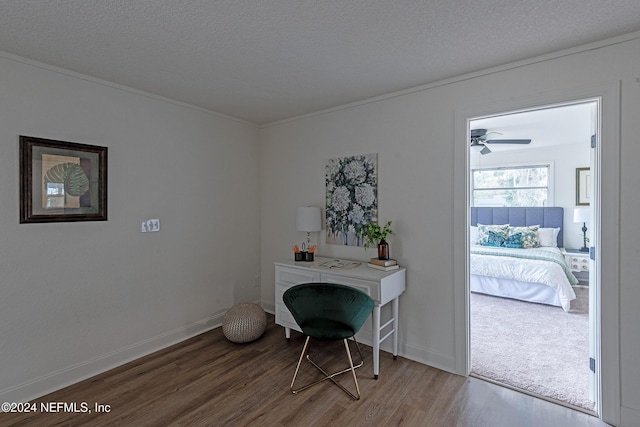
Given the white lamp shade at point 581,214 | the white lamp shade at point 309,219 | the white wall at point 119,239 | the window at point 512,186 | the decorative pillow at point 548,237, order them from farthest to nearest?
the window at point 512,186 < the decorative pillow at point 548,237 < the white lamp shade at point 581,214 < the white lamp shade at point 309,219 < the white wall at point 119,239

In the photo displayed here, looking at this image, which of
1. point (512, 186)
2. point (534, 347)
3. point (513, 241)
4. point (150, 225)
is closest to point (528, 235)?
point (513, 241)

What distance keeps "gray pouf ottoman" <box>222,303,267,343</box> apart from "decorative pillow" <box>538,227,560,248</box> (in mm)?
5173

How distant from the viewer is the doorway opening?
244cm

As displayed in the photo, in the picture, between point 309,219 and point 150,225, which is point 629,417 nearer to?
point 309,219

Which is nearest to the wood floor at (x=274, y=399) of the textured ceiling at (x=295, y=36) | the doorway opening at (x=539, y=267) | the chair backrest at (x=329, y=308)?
the doorway opening at (x=539, y=267)

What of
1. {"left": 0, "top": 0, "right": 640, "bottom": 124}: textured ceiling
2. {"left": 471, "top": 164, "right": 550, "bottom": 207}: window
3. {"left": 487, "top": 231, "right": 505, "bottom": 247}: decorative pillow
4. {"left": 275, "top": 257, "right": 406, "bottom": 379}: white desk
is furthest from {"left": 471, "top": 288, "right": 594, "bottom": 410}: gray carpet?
{"left": 0, "top": 0, "right": 640, "bottom": 124}: textured ceiling

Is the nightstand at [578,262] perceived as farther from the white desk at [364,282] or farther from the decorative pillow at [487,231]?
the white desk at [364,282]

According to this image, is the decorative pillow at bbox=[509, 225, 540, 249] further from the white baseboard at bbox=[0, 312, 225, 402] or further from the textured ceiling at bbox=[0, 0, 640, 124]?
the white baseboard at bbox=[0, 312, 225, 402]

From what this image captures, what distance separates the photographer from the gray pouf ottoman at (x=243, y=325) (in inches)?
122

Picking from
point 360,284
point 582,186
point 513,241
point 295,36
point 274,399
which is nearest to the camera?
point 295,36

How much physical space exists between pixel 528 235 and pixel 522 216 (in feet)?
2.14

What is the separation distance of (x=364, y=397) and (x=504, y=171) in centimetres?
578

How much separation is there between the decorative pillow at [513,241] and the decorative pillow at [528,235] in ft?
0.21

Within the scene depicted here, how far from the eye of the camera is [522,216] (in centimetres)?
603
